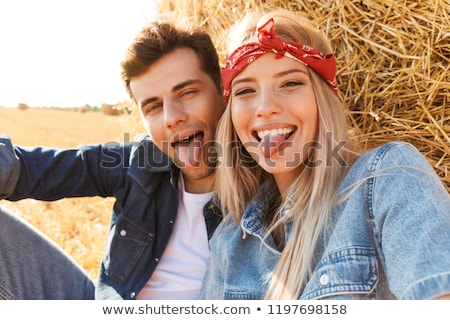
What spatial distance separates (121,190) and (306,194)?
96cm

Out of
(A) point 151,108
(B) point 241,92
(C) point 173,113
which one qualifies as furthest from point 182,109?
(B) point 241,92

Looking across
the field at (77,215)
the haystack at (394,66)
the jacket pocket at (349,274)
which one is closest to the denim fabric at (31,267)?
the field at (77,215)

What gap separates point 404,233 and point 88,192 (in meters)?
1.51

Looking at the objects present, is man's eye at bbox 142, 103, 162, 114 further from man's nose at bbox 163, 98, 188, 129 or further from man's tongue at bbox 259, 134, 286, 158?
man's tongue at bbox 259, 134, 286, 158

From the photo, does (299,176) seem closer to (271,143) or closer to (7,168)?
(271,143)

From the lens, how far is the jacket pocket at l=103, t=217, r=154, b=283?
2.30 metres

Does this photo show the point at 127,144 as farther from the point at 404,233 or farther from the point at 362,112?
the point at 404,233

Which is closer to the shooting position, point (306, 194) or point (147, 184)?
point (306, 194)

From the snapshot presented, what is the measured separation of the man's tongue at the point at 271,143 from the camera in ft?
5.89

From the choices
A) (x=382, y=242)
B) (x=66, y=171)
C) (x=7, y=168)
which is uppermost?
(x=382, y=242)

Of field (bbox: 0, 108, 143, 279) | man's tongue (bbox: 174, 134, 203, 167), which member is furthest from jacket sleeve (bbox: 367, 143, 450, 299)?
field (bbox: 0, 108, 143, 279)

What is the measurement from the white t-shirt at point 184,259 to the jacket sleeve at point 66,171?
347mm

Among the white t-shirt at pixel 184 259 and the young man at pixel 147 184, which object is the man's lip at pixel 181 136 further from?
the white t-shirt at pixel 184 259

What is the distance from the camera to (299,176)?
1.83 metres
